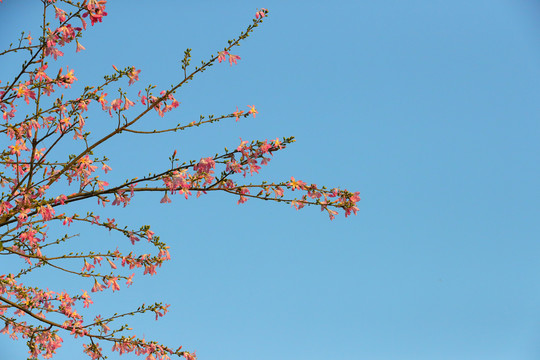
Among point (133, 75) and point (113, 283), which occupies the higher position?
point (133, 75)

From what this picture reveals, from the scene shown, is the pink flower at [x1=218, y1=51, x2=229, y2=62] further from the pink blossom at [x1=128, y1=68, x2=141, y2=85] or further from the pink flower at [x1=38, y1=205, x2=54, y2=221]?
the pink flower at [x1=38, y1=205, x2=54, y2=221]

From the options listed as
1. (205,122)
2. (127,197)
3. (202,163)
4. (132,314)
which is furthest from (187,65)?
(132,314)

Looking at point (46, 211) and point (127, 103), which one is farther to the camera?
point (127, 103)

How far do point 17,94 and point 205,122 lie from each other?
2.05 metres

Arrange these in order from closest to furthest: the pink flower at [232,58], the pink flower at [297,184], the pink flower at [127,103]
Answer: the pink flower at [297,184] → the pink flower at [127,103] → the pink flower at [232,58]

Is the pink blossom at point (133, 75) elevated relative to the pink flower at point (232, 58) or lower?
lower

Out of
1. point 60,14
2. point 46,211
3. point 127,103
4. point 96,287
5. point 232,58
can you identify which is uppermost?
point 232,58

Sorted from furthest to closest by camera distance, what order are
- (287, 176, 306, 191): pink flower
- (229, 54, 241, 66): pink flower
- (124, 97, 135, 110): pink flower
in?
(229, 54, 241, 66): pink flower, (124, 97, 135, 110): pink flower, (287, 176, 306, 191): pink flower

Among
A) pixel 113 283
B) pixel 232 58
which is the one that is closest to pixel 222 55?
pixel 232 58

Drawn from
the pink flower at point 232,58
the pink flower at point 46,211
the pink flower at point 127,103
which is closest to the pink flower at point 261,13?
the pink flower at point 232,58

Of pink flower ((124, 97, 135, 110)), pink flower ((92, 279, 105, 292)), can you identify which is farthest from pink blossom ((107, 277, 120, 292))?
pink flower ((124, 97, 135, 110))

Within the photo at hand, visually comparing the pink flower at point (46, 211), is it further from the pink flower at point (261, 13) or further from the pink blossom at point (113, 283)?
the pink flower at point (261, 13)

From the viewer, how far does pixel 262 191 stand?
5086 millimetres

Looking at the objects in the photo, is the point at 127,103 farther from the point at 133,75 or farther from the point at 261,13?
the point at 261,13
